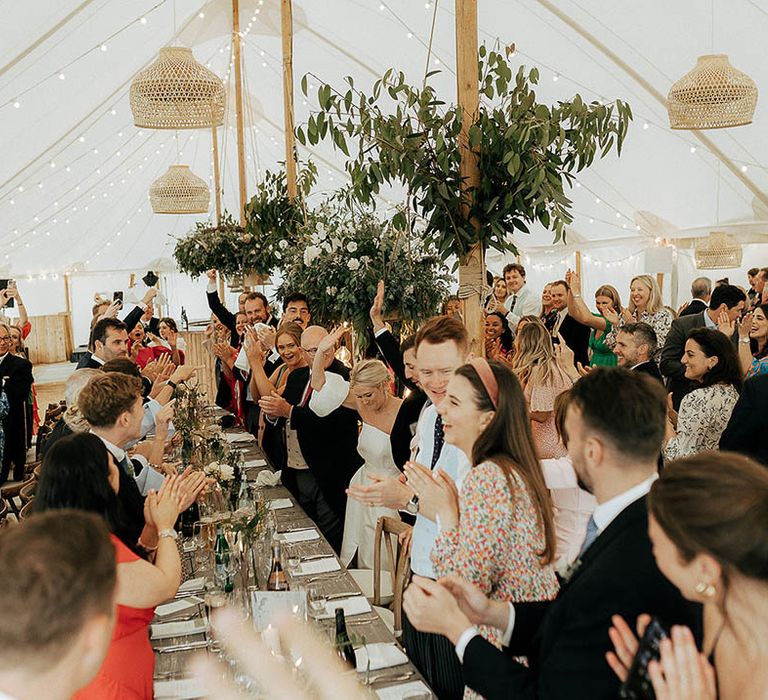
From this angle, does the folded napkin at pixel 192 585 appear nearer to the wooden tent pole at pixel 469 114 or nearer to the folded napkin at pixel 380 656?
the folded napkin at pixel 380 656

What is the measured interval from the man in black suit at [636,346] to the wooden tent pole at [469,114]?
155 centimetres

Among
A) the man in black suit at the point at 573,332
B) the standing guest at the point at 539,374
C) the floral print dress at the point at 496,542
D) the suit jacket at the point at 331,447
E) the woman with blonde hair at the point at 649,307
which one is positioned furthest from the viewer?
the man in black suit at the point at 573,332

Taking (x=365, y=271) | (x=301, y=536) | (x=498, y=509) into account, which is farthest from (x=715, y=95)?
(x=498, y=509)

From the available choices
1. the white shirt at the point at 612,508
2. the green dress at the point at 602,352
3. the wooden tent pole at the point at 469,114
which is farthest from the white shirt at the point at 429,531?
the green dress at the point at 602,352

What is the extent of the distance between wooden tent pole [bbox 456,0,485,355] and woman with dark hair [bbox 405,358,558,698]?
1.42 m

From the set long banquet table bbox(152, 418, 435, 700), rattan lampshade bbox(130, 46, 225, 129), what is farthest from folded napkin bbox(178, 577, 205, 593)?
rattan lampshade bbox(130, 46, 225, 129)

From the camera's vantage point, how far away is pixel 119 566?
222cm

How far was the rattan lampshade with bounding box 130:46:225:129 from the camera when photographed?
582 cm

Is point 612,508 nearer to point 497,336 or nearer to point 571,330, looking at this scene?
point 497,336

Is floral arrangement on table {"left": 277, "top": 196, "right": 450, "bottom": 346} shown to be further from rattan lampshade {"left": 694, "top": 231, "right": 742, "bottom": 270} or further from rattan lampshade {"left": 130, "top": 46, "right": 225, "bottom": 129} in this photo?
rattan lampshade {"left": 694, "top": 231, "right": 742, "bottom": 270}

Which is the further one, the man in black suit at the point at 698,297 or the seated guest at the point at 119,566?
the man in black suit at the point at 698,297

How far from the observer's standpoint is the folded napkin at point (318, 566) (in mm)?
3238

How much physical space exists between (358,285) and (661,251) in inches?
217

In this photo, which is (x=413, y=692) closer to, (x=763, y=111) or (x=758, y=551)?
(x=758, y=551)
